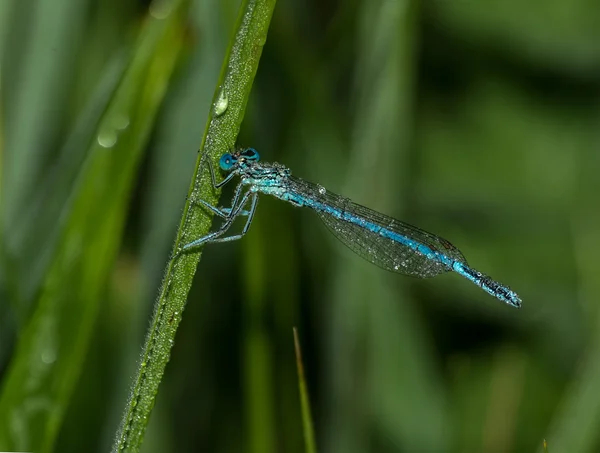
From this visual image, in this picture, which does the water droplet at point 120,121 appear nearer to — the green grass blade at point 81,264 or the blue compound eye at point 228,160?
the green grass blade at point 81,264

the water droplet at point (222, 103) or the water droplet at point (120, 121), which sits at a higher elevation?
the water droplet at point (120, 121)

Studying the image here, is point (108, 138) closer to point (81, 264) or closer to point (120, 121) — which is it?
point (120, 121)

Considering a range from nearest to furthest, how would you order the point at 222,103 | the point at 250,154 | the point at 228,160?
1. the point at 222,103
2. the point at 228,160
3. the point at 250,154

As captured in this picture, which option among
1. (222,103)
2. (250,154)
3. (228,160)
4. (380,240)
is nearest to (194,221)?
(222,103)

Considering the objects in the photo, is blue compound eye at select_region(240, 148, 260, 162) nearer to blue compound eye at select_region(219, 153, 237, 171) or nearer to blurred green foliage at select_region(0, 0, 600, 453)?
blurred green foliage at select_region(0, 0, 600, 453)

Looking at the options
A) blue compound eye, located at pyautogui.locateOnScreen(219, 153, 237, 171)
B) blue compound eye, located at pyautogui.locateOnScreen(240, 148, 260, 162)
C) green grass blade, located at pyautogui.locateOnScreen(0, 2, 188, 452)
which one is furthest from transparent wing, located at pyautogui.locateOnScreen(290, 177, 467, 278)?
green grass blade, located at pyautogui.locateOnScreen(0, 2, 188, 452)

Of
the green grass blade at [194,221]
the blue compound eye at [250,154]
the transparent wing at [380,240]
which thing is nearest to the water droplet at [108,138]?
the green grass blade at [194,221]
